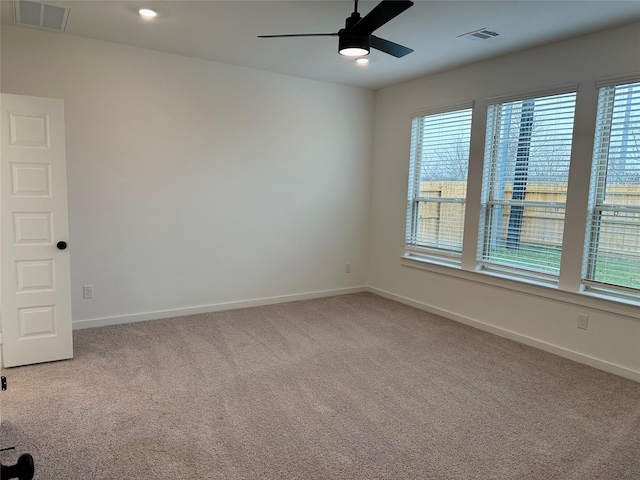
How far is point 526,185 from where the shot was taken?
12.9ft

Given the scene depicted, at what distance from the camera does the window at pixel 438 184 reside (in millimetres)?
4551

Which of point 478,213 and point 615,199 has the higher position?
point 615,199

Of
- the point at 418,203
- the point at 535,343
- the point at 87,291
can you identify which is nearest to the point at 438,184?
the point at 418,203

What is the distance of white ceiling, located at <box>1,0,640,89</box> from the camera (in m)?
2.94

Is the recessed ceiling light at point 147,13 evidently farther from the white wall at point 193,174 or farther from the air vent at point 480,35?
the air vent at point 480,35

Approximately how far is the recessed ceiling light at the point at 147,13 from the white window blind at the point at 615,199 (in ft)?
11.8

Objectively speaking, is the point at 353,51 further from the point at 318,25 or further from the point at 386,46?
the point at 318,25

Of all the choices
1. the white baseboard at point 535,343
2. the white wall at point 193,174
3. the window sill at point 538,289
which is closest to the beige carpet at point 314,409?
the white baseboard at point 535,343

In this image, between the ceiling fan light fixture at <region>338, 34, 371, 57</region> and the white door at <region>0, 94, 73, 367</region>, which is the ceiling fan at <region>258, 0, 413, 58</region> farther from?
the white door at <region>0, 94, 73, 367</region>

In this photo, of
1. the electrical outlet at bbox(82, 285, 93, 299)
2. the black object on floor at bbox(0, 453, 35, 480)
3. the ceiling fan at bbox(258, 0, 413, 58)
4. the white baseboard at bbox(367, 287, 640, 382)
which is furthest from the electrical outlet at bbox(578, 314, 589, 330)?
the electrical outlet at bbox(82, 285, 93, 299)

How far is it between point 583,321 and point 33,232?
14.6 ft

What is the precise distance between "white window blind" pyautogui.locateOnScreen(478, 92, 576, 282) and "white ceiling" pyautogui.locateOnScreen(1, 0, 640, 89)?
1.98 feet

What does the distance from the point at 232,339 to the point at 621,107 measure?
12.4 ft

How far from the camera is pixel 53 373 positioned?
307 centimetres
